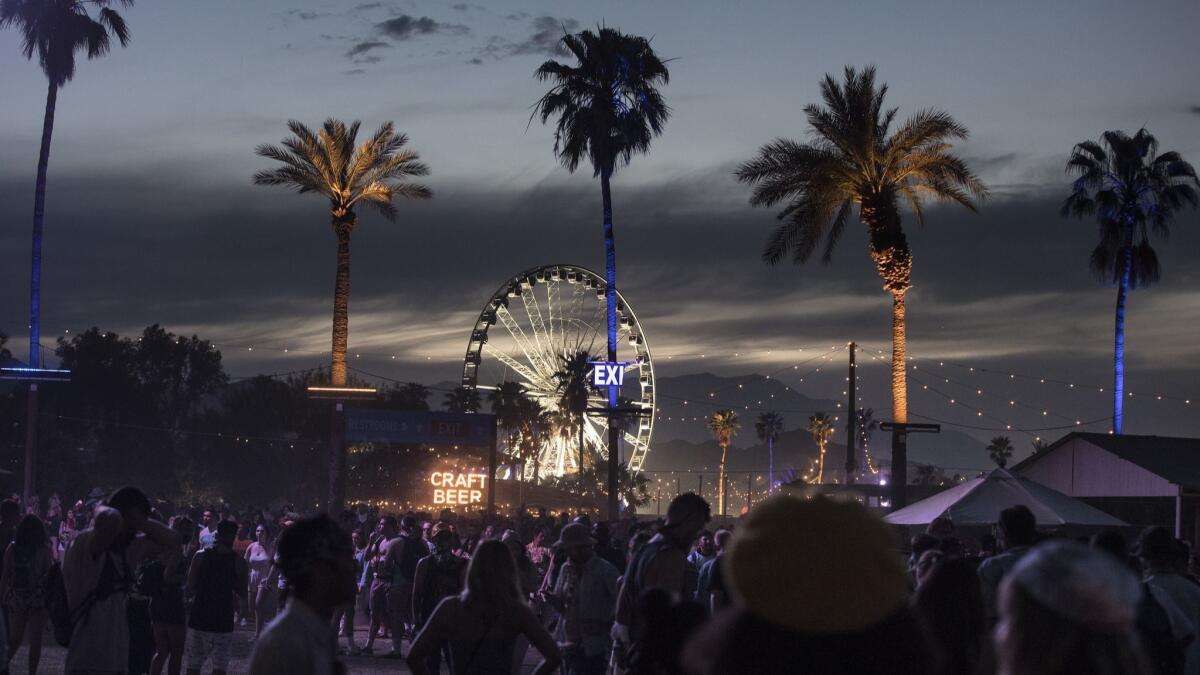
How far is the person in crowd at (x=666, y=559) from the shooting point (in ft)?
25.7

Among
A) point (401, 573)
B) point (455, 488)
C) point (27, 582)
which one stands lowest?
point (455, 488)

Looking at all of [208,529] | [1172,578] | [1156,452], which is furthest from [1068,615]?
[1156,452]

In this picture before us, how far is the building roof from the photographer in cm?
3431

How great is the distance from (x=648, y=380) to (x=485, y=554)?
59.9 meters

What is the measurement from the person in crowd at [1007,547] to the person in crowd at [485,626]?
8.98 ft

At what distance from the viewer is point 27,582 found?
40.1 ft

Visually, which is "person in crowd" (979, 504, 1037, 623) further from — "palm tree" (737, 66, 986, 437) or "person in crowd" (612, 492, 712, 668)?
"palm tree" (737, 66, 986, 437)

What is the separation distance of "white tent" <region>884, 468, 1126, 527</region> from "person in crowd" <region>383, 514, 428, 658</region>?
8379 mm

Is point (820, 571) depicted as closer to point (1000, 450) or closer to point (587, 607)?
point (587, 607)

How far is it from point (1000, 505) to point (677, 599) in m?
20.0

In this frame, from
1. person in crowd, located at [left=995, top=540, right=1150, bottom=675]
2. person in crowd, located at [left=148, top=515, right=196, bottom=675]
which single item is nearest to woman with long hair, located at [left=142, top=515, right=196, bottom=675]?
person in crowd, located at [left=148, top=515, right=196, bottom=675]

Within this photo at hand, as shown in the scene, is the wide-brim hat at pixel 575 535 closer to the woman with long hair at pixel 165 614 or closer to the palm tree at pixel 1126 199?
the woman with long hair at pixel 165 614

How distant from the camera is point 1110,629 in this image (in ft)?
9.39

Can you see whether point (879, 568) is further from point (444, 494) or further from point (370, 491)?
point (370, 491)
